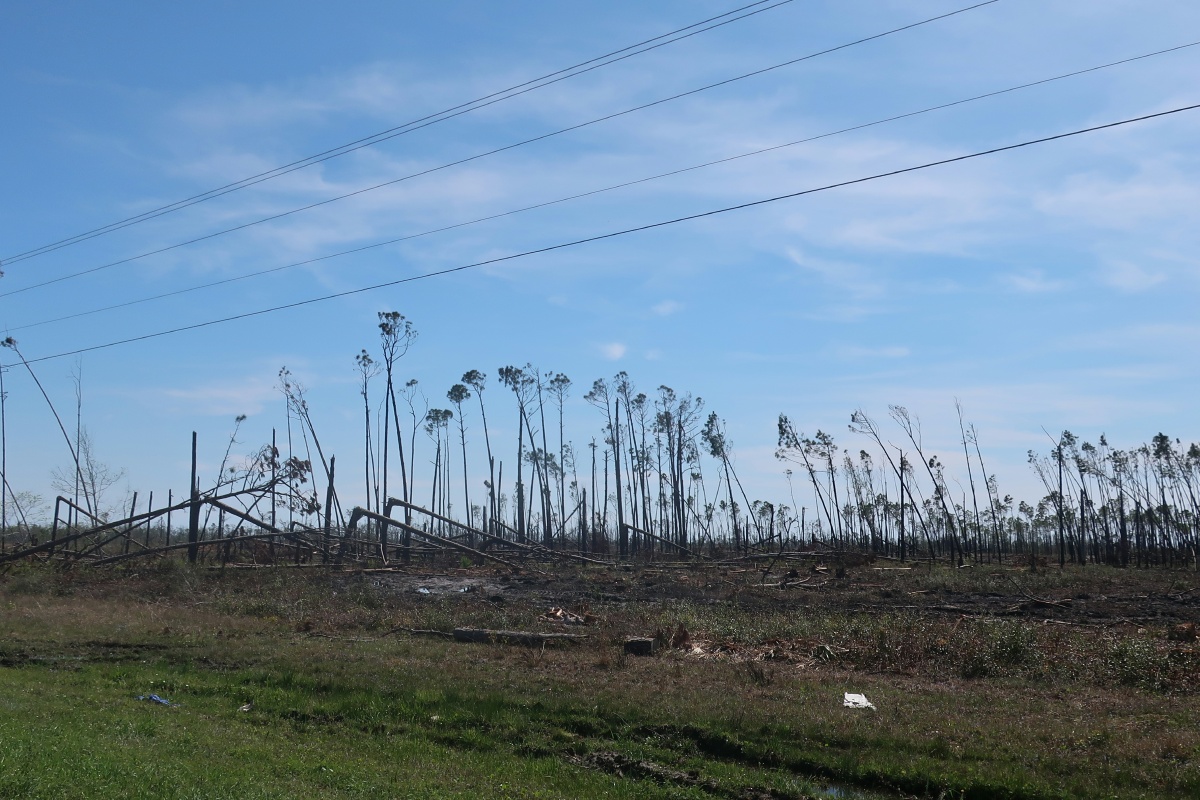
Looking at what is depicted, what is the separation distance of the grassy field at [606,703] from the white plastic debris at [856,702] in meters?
0.15

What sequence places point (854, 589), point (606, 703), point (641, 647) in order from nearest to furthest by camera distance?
point (606, 703)
point (641, 647)
point (854, 589)

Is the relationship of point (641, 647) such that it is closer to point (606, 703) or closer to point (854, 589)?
point (606, 703)

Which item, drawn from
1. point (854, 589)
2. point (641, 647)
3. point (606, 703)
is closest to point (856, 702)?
point (606, 703)

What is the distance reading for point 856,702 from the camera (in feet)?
35.3

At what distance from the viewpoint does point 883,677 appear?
42.0 ft

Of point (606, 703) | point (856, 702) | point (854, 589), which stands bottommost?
point (854, 589)

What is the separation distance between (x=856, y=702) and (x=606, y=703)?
10.1 ft

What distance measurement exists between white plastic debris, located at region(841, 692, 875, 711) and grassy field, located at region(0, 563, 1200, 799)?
0.15 metres

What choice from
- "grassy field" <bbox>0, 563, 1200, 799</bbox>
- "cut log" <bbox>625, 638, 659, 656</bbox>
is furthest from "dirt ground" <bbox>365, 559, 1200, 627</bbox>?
"cut log" <bbox>625, 638, 659, 656</bbox>

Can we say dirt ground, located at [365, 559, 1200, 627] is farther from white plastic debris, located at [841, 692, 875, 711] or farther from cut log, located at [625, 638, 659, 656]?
white plastic debris, located at [841, 692, 875, 711]

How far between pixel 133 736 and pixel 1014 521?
69864 mm

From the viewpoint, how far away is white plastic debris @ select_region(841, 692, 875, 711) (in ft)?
34.7

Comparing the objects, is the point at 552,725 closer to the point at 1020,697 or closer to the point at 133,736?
the point at 133,736

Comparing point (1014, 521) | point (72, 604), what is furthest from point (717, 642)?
point (1014, 521)
